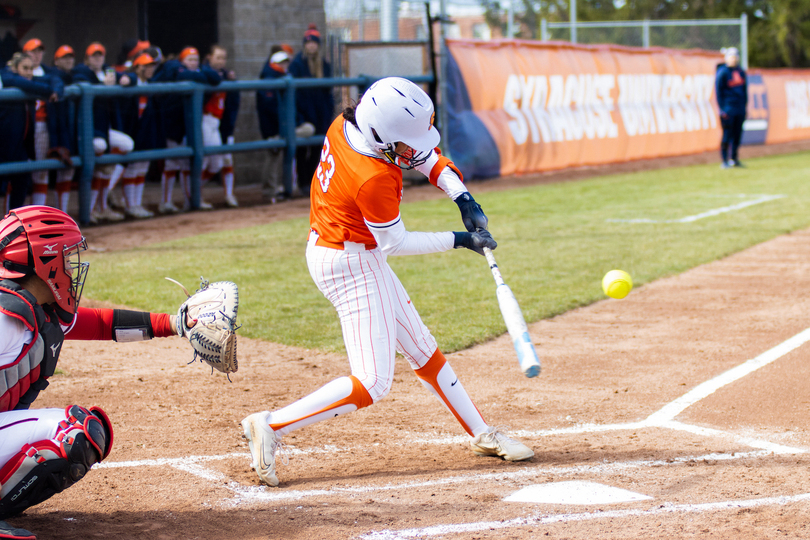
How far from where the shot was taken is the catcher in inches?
114

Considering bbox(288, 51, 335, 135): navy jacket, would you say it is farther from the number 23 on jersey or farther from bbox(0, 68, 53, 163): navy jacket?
the number 23 on jersey

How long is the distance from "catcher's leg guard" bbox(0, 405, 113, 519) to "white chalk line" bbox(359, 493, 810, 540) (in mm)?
1027

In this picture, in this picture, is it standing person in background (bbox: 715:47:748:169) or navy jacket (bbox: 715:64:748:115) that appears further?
navy jacket (bbox: 715:64:748:115)

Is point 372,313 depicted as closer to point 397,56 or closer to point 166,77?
point 166,77

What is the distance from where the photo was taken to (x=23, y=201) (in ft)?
32.8

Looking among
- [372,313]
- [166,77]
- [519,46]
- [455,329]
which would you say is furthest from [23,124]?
[519,46]

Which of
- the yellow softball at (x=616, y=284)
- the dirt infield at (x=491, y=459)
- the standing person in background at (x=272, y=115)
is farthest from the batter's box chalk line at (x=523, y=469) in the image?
the standing person in background at (x=272, y=115)

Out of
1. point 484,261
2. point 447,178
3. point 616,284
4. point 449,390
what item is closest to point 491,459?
point 449,390

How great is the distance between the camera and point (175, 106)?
1146 centimetres

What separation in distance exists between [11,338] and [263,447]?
1146 millimetres

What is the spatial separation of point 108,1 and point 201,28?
1.69 metres

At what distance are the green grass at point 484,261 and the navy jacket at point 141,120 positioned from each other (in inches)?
75.4

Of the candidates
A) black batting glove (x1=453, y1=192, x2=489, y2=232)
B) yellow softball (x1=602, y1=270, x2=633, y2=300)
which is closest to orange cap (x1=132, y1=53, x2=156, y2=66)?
yellow softball (x1=602, y1=270, x2=633, y2=300)

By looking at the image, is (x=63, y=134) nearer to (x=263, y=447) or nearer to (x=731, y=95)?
(x=263, y=447)
